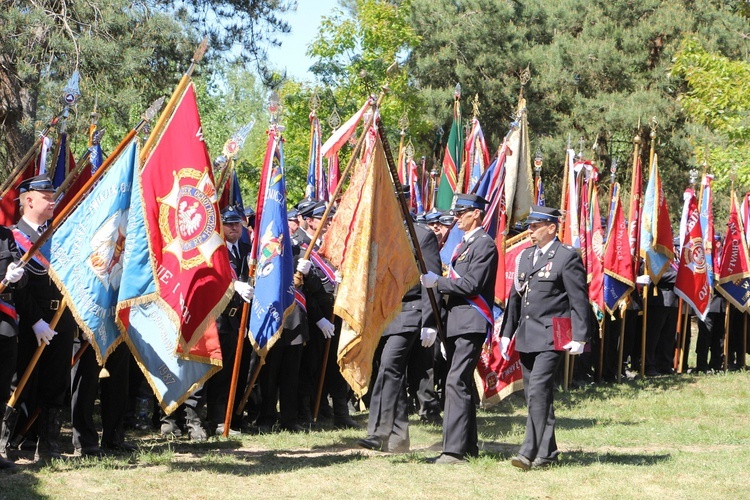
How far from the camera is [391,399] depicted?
8.93 m

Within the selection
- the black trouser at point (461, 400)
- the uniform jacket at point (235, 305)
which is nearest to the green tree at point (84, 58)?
the uniform jacket at point (235, 305)

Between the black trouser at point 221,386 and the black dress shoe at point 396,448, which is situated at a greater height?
the black trouser at point 221,386

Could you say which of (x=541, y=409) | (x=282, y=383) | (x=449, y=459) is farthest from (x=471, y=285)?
(x=282, y=383)

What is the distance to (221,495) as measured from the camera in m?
7.03

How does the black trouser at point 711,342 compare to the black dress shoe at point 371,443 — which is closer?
the black dress shoe at point 371,443

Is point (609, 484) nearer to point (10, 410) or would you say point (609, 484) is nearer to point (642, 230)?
point (10, 410)

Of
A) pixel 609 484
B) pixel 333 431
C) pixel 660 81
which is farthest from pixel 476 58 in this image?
pixel 609 484

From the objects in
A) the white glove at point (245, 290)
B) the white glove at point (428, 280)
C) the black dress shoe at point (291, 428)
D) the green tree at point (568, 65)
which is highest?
the green tree at point (568, 65)

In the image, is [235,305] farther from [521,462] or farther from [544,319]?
[521,462]

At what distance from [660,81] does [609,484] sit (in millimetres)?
25497

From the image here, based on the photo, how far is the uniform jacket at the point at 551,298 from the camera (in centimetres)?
823

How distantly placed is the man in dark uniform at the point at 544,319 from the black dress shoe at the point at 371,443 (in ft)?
4.33

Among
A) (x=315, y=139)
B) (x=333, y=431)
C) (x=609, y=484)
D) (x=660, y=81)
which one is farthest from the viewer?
(x=660, y=81)

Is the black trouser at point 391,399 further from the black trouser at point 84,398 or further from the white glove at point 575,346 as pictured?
the black trouser at point 84,398
